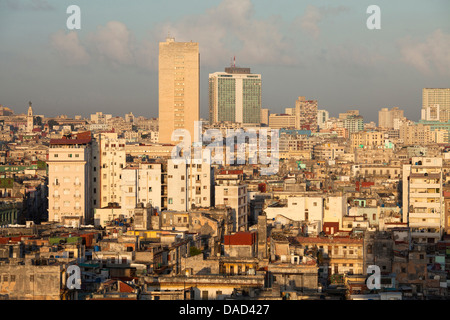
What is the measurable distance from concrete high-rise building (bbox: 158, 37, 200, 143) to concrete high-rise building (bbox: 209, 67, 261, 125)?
56693mm

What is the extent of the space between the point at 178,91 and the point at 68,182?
51.2 meters

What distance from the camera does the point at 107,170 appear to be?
1245 inches

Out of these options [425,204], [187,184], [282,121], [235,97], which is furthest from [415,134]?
[425,204]

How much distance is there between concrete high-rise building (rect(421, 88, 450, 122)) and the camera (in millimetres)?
120750

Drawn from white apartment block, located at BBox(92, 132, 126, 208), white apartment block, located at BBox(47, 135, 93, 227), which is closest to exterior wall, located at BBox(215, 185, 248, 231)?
white apartment block, located at BBox(92, 132, 126, 208)

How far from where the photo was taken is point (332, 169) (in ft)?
189

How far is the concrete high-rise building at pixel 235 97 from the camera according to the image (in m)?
139

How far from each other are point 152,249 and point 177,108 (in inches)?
2463

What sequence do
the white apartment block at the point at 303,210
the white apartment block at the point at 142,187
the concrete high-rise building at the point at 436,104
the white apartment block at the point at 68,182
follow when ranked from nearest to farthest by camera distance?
the white apartment block at the point at 303,210
the white apartment block at the point at 142,187
the white apartment block at the point at 68,182
the concrete high-rise building at the point at 436,104

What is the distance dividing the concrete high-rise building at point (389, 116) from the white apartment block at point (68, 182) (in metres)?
93.7

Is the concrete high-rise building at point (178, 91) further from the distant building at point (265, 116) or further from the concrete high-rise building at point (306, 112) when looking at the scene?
the distant building at point (265, 116)

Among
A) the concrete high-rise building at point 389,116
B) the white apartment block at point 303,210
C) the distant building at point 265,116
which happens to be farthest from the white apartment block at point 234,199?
the distant building at point 265,116

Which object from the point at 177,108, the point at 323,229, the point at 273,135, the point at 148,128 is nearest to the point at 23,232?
the point at 323,229

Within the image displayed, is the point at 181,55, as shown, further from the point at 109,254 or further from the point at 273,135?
the point at 109,254
